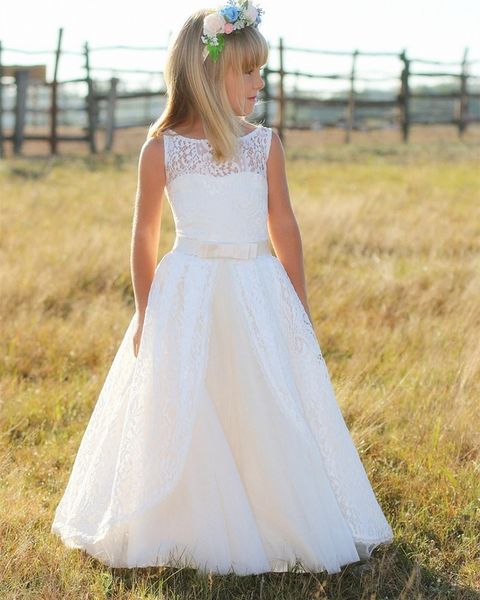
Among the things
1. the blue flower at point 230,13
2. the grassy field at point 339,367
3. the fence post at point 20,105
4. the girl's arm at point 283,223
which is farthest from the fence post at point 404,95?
the blue flower at point 230,13

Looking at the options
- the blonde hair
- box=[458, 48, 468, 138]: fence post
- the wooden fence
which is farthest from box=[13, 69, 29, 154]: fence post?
the blonde hair

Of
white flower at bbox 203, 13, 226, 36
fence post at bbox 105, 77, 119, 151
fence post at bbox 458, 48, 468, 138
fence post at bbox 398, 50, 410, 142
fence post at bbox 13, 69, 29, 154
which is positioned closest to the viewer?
white flower at bbox 203, 13, 226, 36

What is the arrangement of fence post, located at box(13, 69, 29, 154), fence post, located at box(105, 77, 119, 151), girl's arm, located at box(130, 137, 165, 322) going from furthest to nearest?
fence post, located at box(105, 77, 119, 151), fence post, located at box(13, 69, 29, 154), girl's arm, located at box(130, 137, 165, 322)

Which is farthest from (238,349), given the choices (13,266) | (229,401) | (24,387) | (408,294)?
(13,266)

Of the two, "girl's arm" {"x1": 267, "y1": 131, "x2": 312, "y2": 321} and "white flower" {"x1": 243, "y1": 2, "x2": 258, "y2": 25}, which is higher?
"white flower" {"x1": 243, "y1": 2, "x2": 258, "y2": 25}

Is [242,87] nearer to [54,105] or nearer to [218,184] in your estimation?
[218,184]

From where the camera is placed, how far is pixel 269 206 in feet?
8.23

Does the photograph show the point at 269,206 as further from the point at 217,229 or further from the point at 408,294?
the point at 408,294

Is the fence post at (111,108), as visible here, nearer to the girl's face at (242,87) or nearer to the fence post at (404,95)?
the fence post at (404,95)

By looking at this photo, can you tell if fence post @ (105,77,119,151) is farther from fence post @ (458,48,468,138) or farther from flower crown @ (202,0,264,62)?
flower crown @ (202,0,264,62)

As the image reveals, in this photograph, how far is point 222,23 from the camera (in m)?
2.31

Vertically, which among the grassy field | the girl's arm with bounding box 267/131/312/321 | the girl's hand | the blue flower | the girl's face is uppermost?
the blue flower

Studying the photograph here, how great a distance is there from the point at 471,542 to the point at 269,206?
112 cm

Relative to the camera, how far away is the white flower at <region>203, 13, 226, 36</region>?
7.54 ft
